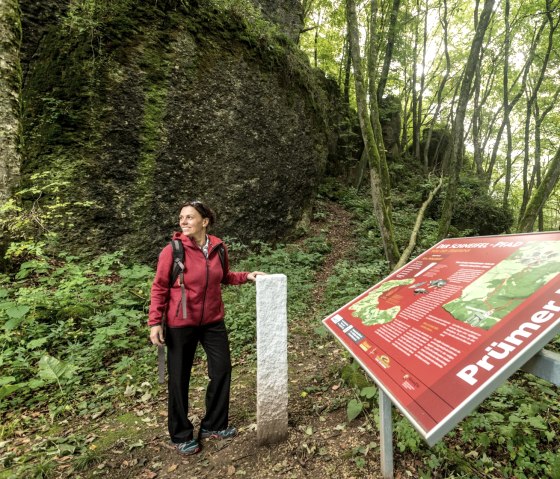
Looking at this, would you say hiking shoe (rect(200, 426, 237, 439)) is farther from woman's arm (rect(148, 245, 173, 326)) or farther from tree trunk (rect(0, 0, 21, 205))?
tree trunk (rect(0, 0, 21, 205))

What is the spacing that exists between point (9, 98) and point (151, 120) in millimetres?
2708

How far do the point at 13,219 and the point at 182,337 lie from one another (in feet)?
14.7

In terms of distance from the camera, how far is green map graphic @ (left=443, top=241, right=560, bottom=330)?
Result: 65.1 inches

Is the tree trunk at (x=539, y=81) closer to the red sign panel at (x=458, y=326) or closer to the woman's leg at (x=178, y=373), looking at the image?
the red sign panel at (x=458, y=326)

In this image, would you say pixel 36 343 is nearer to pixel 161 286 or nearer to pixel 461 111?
pixel 161 286

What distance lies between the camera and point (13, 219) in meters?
5.29

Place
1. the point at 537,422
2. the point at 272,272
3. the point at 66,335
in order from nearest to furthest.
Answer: the point at 537,422
the point at 66,335
the point at 272,272

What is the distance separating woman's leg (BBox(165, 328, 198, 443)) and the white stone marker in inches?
26.2

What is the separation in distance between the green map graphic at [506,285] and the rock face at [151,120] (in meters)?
6.86

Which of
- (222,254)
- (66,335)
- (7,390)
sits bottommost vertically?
(7,390)

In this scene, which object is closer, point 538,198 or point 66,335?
point 66,335

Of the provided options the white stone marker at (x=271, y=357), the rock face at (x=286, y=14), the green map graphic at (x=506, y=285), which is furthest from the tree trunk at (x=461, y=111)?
the rock face at (x=286, y=14)

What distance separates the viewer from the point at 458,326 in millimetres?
1757

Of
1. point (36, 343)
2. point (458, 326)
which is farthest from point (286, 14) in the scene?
point (458, 326)
